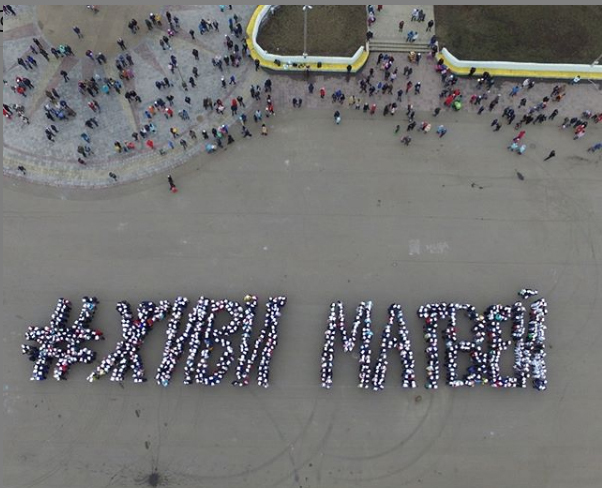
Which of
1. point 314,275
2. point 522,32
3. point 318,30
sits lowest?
point 314,275

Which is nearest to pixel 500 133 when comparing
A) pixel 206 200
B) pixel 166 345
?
pixel 206 200

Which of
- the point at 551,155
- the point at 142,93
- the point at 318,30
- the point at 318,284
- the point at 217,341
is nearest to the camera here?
the point at 217,341

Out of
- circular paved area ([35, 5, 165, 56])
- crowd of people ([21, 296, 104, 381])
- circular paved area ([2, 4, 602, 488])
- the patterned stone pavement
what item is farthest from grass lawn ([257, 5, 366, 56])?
crowd of people ([21, 296, 104, 381])

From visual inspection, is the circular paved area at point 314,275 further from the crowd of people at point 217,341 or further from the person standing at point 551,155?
the crowd of people at point 217,341

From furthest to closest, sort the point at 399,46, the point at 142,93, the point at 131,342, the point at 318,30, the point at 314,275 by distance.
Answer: the point at 318,30
the point at 399,46
the point at 142,93
the point at 314,275
the point at 131,342

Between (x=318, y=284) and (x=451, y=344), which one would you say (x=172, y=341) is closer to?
(x=318, y=284)

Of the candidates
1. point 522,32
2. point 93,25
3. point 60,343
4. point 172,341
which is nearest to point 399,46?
point 522,32

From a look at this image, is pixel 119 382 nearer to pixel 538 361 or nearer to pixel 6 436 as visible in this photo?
pixel 6 436

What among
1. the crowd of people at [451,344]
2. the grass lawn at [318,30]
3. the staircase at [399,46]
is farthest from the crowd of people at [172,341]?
the staircase at [399,46]

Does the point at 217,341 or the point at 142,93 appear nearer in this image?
the point at 217,341
